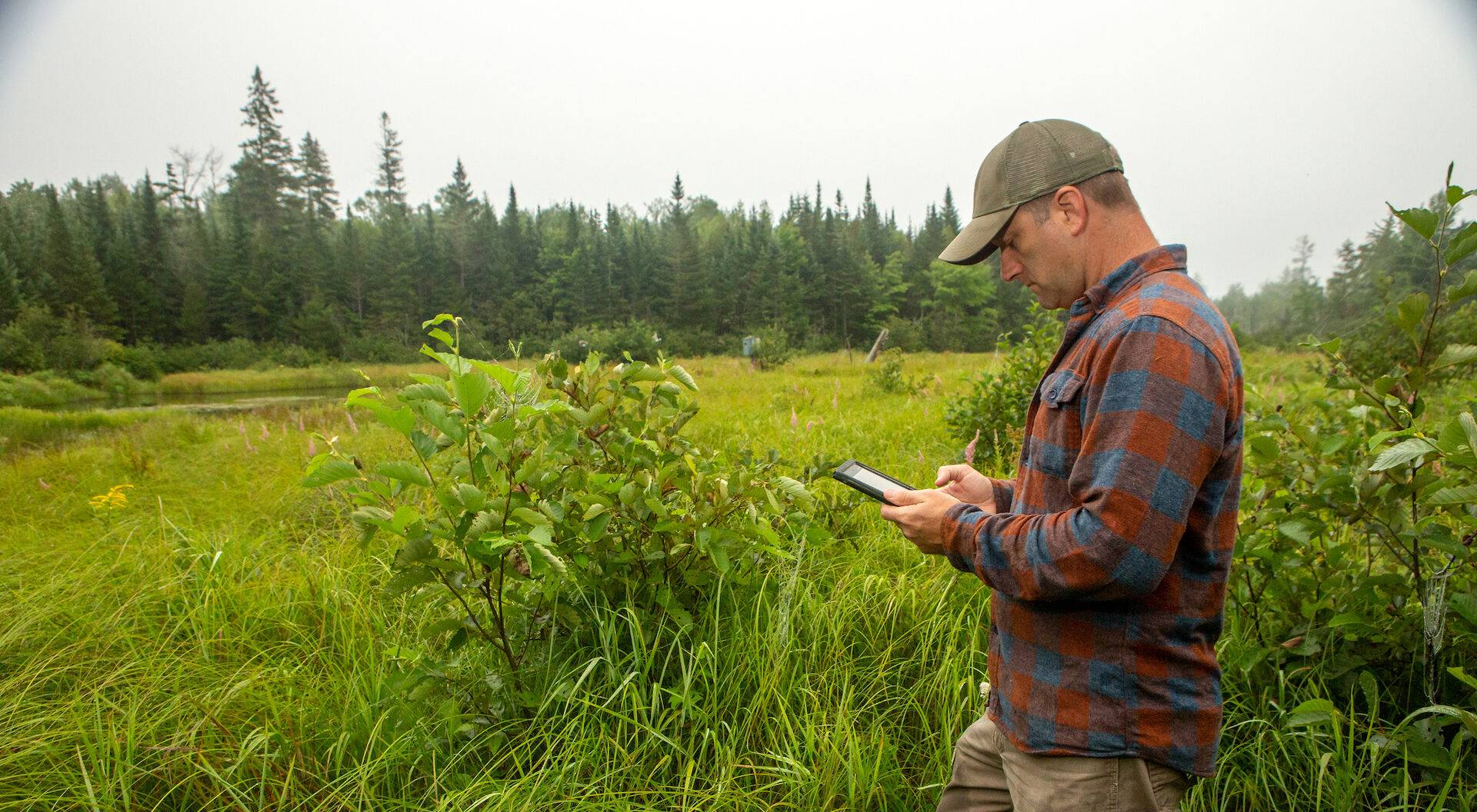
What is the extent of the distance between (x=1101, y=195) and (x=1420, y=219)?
1.11 m

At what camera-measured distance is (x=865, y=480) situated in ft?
5.76

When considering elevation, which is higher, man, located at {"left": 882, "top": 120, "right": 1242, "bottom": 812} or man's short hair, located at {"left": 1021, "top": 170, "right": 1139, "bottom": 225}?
man's short hair, located at {"left": 1021, "top": 170, "right": 1139, "bottom": 225}

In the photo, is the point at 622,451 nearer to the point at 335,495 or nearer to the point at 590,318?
the point at 335,495

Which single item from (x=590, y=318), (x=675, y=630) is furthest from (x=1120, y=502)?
(x=590, y=318)

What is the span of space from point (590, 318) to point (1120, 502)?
53.1 meters

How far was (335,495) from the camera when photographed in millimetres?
5176

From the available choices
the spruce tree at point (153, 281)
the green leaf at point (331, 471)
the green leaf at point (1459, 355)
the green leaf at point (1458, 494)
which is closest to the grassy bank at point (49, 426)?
the green leaf at point (331, 471)

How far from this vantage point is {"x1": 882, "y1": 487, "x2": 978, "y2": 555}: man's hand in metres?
1.34

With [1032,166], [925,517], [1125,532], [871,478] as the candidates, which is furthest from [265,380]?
[1125,532]

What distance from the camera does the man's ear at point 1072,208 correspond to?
1297 mm

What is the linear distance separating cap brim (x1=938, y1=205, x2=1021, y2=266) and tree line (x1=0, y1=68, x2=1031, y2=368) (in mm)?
38038

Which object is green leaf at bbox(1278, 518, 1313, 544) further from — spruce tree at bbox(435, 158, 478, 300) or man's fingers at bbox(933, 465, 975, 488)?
spruce tree at bbox(435, 158, 478, 300)

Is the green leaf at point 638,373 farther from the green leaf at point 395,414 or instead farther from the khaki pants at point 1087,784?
the khaki pants at point 1087,784

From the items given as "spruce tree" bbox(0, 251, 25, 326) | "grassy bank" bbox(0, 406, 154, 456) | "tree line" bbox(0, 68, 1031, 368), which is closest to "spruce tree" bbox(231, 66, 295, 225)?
"tree line" bbox(0, 68, 1031, 368)
